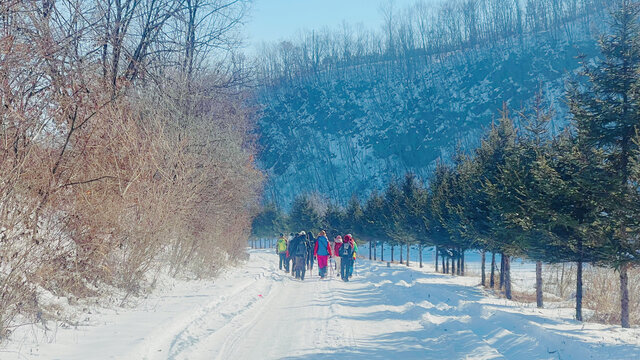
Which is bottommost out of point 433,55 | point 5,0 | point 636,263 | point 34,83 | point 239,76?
point 636,263

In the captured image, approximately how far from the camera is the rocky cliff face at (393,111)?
340 ft

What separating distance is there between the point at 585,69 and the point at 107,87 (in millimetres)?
10886

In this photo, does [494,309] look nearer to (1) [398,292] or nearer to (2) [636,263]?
(2) [636,263]

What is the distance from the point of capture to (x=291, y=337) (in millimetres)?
8477

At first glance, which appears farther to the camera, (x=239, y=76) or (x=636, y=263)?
(x=239, y=76)

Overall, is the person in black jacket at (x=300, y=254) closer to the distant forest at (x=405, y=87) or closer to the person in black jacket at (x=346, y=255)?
the person in black jacket at (x=346, y=255)

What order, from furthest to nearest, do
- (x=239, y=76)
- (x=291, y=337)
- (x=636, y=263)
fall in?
(x=239, y=76)
(x=636, y=263)
(x=291, y=337)

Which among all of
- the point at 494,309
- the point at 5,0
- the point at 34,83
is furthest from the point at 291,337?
the point at 5,0

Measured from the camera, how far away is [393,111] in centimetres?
11644

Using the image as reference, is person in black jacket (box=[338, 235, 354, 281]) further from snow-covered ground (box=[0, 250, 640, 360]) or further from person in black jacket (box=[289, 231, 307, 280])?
snow-covered ground (box=[0, 250, 640, 360])

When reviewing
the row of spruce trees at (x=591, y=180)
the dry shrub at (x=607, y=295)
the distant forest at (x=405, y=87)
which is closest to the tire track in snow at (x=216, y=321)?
the row of spruce trees at (x=591, y=180)

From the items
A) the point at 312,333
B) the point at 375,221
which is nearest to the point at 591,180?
the point at 312,333

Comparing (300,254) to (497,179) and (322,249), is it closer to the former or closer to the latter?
(322,249)

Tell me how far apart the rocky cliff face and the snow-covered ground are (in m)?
89.2
